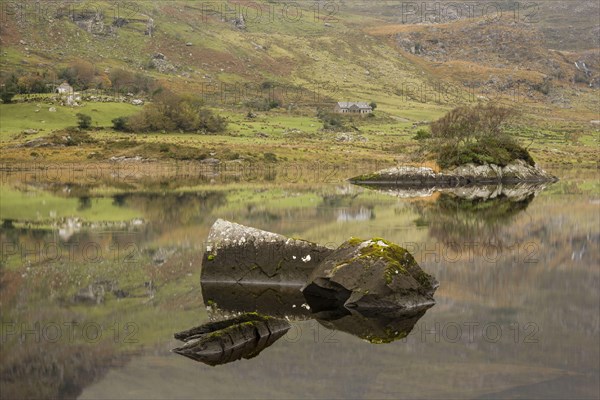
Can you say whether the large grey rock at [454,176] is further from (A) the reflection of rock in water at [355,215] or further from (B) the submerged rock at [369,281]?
(B) the submerged rock at [369,281]

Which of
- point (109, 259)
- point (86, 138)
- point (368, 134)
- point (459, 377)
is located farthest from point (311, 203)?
point (368, 134)

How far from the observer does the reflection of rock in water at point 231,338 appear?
15.2 m

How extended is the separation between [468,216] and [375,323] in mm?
25119

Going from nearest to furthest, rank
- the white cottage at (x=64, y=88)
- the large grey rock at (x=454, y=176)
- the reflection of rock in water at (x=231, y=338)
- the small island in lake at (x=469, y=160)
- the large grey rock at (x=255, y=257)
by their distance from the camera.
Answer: the reflection of rock in water at (x=231, y=338) → the large grey rock at (x=255, y=257) → the large grey rock at (x=454, y=176) → the small island in lake at (x=469, y=160) → the white cottage at (x=64, y=88)

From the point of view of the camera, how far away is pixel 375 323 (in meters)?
18.2

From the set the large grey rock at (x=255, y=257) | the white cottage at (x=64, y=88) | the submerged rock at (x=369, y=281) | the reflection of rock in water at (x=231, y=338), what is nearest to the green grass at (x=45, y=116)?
the white cottage at (x=64, y=88)

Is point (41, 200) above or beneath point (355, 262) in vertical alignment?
beneath

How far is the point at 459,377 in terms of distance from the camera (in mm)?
13883

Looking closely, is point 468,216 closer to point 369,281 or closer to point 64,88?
point 369,281

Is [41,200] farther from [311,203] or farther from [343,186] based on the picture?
[343,186]

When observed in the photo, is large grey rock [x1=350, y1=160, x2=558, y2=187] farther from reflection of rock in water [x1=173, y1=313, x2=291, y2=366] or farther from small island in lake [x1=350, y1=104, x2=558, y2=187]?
reflection of rock in water [x1=173, y1=313, x2=291, y2=366]

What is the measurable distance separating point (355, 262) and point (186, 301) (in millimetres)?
4937

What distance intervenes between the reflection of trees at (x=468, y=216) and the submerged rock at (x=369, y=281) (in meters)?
10.3

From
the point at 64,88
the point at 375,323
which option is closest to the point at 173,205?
the point at 375,323
